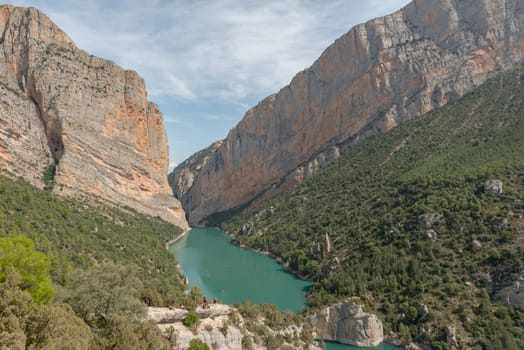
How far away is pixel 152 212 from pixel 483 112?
193 feet

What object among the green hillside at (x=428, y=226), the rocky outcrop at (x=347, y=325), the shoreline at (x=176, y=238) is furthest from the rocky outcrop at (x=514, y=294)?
the shoreline at (x=176, y=238)

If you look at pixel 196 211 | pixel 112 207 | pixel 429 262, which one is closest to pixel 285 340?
pixel 429 262

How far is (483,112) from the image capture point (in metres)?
55.8

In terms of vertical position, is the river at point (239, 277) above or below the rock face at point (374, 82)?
below

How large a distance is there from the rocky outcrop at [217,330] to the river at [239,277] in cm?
951

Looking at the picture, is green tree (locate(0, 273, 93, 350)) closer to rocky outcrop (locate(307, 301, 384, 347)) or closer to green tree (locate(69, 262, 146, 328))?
green tree (locate(69, 262, 146, 328))

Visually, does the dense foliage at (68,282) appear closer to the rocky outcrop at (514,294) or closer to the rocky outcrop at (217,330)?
the rocky outcrop at (217,330)

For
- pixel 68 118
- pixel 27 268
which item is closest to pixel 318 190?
pixel 68 118

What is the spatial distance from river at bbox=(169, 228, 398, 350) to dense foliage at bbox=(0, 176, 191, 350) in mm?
6732

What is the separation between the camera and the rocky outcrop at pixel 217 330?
53.4ft

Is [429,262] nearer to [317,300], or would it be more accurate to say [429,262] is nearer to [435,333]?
[435,333]

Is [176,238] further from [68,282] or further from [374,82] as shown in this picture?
[68,282]

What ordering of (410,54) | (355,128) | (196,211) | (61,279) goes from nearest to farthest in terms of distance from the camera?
(61,279), (410,54), (355,128), (196,211)

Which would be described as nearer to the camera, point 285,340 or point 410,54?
point 285,340
